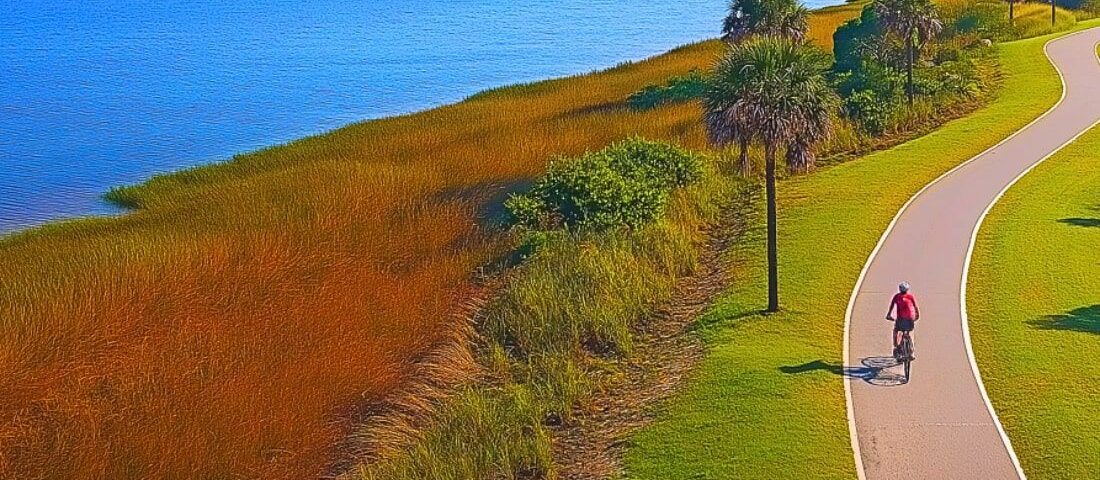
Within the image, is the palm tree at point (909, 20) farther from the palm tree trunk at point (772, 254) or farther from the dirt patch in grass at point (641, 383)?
the palm tree trunk at point (772, 254)

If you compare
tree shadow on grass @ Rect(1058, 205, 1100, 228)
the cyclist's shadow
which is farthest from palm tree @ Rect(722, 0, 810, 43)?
the cyclist's shadow

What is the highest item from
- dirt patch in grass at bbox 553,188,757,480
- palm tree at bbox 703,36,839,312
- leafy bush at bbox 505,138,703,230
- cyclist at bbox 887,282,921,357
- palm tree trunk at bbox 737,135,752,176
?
palm tree at bbox 703,36,839,312

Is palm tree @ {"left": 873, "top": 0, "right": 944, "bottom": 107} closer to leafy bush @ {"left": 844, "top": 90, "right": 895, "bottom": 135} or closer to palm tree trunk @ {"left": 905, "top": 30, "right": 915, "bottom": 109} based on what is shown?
palm tree trunk @ {"left": 905, "top": 30, "right": 915, "bottom": 109}

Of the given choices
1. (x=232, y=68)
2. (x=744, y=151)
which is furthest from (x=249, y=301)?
(x=232, y=68)

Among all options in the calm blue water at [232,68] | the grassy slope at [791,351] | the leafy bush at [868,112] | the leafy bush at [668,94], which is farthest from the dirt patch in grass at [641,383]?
the calm blue water at [232,68]

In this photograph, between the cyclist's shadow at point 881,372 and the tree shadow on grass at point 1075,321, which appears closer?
the cyclist's shadow at point 881,372
